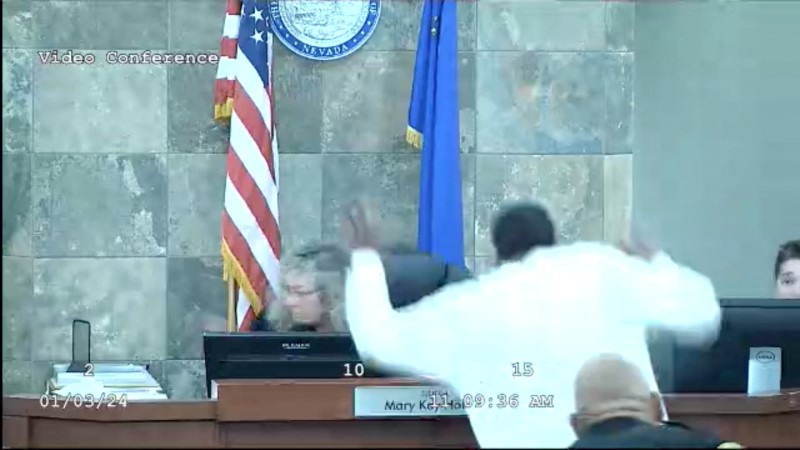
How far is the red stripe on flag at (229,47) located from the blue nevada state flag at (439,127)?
0.88 meters

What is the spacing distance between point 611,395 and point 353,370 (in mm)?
1081

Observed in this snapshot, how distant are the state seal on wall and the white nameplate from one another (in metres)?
3.09

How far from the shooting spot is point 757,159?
664 centimetres

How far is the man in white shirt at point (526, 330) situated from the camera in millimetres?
3830

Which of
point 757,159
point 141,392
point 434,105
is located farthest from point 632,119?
point 141,392

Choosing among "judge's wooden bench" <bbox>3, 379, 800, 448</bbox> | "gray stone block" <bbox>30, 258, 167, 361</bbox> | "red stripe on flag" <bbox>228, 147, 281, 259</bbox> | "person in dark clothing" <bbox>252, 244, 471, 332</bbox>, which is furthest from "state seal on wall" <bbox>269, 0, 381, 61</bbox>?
"judge's wooden bench" <bbox>3, 379, 800, 448</bbox>

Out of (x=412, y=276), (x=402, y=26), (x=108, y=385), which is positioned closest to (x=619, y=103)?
(x=402, y=26)

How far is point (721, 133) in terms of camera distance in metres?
6.79

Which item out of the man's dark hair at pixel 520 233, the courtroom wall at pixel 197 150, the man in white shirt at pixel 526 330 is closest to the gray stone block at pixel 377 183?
the courtroom wall at pixel 197 150

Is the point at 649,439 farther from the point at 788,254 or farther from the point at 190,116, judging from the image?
the point at 190,116

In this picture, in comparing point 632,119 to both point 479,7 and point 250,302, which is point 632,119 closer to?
point 479,7

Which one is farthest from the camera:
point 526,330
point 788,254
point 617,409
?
point 788,254

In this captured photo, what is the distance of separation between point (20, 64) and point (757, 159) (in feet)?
11.8

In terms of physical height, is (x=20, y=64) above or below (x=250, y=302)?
above
